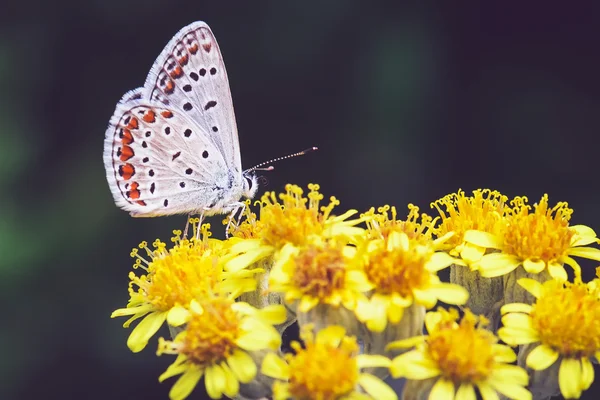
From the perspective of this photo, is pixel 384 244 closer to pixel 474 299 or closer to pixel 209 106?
pixel 474 299

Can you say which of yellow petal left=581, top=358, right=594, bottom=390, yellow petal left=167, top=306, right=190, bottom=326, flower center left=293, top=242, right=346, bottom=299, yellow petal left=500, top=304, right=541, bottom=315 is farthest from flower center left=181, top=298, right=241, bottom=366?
yellow petal left=581, top=358, right=594, bottom=390

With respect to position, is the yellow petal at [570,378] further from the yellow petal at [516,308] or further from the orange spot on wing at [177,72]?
the orange spot on wing at [177,72]

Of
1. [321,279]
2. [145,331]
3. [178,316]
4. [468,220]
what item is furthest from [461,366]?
[145,331]

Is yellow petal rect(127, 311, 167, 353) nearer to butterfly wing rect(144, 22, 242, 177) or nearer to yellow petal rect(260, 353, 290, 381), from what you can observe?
yellow petal rect(260, 353, 290, 381)

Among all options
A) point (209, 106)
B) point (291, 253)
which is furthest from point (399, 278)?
point (209, 106)

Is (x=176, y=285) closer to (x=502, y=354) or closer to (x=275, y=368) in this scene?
(x=275, y=368)

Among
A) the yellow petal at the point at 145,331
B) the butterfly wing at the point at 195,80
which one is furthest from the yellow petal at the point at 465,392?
the butterfly wing at the point at 195,80
